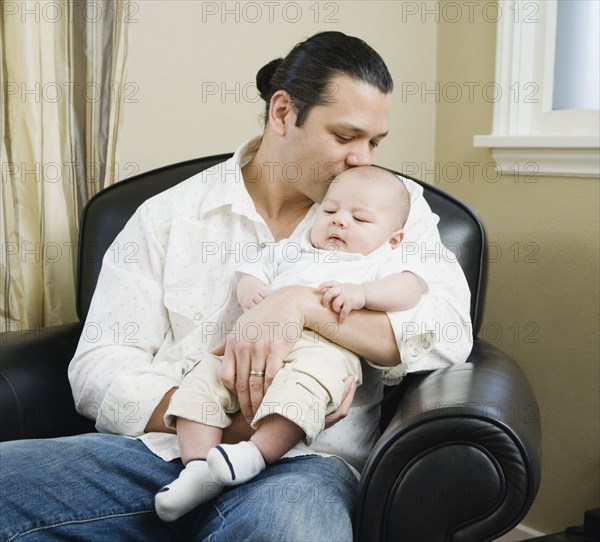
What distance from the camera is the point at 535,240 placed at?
2172mm

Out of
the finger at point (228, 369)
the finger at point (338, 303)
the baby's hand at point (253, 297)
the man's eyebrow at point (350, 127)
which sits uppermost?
the man's eyebrow at point (350, 127)

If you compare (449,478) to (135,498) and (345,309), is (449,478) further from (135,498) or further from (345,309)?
(135,498)

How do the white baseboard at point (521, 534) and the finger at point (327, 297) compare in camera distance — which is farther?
the white baseboard at point (521, 534)

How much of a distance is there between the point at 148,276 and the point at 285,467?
0.50m

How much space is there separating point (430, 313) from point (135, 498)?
566 millimetres

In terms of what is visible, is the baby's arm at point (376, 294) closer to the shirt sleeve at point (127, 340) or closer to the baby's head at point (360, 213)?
the baby's head at point (360, 213)

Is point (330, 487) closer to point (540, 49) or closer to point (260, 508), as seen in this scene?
point (260, 508)

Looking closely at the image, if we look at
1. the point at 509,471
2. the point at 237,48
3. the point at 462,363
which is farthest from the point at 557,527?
the point at 237,48

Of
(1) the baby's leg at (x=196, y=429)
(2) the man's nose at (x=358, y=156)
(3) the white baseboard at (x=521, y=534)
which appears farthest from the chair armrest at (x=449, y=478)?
(3) the white baseboard at (x=521, y=534)

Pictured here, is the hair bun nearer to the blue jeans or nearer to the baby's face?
the baby's face

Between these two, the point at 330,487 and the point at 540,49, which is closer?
the point at 330,487

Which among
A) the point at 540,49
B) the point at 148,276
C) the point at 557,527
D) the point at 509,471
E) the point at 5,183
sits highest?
the point at 540,49

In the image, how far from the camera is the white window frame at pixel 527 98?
209 centimetres

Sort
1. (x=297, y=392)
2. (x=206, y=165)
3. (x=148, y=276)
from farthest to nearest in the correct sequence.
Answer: (x=206, y=165), (x=148, y=276), (x=297, y=392)
